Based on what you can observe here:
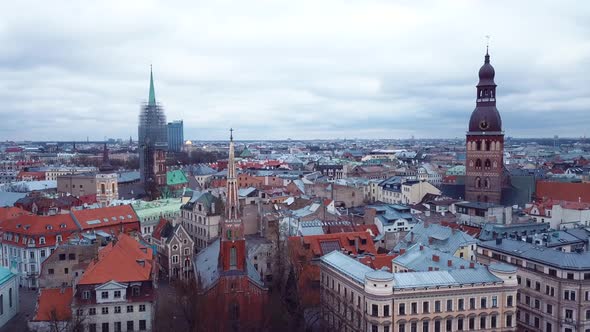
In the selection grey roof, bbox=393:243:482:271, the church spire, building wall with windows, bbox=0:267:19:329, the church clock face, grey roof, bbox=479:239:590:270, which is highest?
the church clock face

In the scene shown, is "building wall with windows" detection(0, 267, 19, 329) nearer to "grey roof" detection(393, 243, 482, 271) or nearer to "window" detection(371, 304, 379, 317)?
"window" detection(371, 304, 379, 317)

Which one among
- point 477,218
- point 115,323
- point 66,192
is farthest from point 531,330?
point 66,192

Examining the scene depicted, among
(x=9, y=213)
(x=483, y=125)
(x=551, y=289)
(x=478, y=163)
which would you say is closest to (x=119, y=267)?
(x=9, y=213)

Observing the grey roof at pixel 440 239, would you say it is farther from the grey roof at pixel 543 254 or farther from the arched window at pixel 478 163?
the arched window at pixel 478 163

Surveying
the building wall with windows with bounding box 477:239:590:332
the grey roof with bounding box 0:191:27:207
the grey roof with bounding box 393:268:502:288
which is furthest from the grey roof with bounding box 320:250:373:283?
the grey roof with bounding box 0:191:27:207

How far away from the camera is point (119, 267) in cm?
6041

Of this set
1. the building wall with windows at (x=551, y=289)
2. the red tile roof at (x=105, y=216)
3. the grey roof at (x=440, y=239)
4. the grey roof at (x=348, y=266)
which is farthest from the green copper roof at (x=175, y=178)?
the building wall with windows at (x=551, y=289)

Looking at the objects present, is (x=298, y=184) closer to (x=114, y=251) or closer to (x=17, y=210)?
(x=17, y=210)

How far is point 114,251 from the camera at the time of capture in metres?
61.8

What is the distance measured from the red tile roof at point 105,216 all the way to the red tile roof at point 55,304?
97.9 ft

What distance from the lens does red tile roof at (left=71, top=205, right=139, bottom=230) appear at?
89.5 meters

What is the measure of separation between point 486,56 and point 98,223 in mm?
81232

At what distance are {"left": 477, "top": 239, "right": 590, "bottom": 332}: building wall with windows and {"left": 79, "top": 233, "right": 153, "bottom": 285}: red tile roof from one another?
145ft

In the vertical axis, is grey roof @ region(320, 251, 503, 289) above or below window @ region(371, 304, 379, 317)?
above
